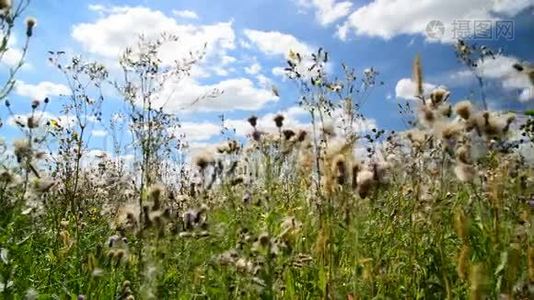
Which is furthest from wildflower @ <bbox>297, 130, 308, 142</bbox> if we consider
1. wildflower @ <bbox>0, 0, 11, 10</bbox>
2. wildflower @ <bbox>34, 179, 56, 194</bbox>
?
wildflower @ <bbox>0, 0, 11, 10</bbox>

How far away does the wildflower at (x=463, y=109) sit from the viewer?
198cm

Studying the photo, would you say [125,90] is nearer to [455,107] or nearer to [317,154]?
[317,154]

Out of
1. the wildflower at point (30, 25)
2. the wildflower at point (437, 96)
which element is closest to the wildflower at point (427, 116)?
the wildflower at point (437, 96)

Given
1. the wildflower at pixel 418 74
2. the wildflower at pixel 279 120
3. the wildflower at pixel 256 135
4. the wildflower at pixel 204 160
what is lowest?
the wildflower at pixel 204 160

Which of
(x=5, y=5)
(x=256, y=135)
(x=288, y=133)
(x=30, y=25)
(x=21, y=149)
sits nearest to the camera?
(x=288, y=133)

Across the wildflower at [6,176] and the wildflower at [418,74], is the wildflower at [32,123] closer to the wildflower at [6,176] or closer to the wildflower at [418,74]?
the wildflower at [6,176]

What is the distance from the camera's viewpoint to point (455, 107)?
79.7 inches

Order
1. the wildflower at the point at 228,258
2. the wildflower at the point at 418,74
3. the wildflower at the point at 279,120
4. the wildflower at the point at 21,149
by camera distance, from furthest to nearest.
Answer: the wildflower at the point at 21,149, the wildflower at the point at 279,120, the wildflower at the point at 228,258, the wildflower at the point at 418,74

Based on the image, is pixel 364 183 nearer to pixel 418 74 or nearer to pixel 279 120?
pixel 418 74

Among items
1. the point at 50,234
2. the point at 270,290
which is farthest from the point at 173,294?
the point at 50,234

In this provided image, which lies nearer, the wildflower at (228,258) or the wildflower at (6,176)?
the wildflower at (228,258)

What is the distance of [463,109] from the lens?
2.00 meters

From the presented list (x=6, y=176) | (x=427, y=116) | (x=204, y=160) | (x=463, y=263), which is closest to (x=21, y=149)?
(x=6, y=176)

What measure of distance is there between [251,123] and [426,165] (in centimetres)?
107
